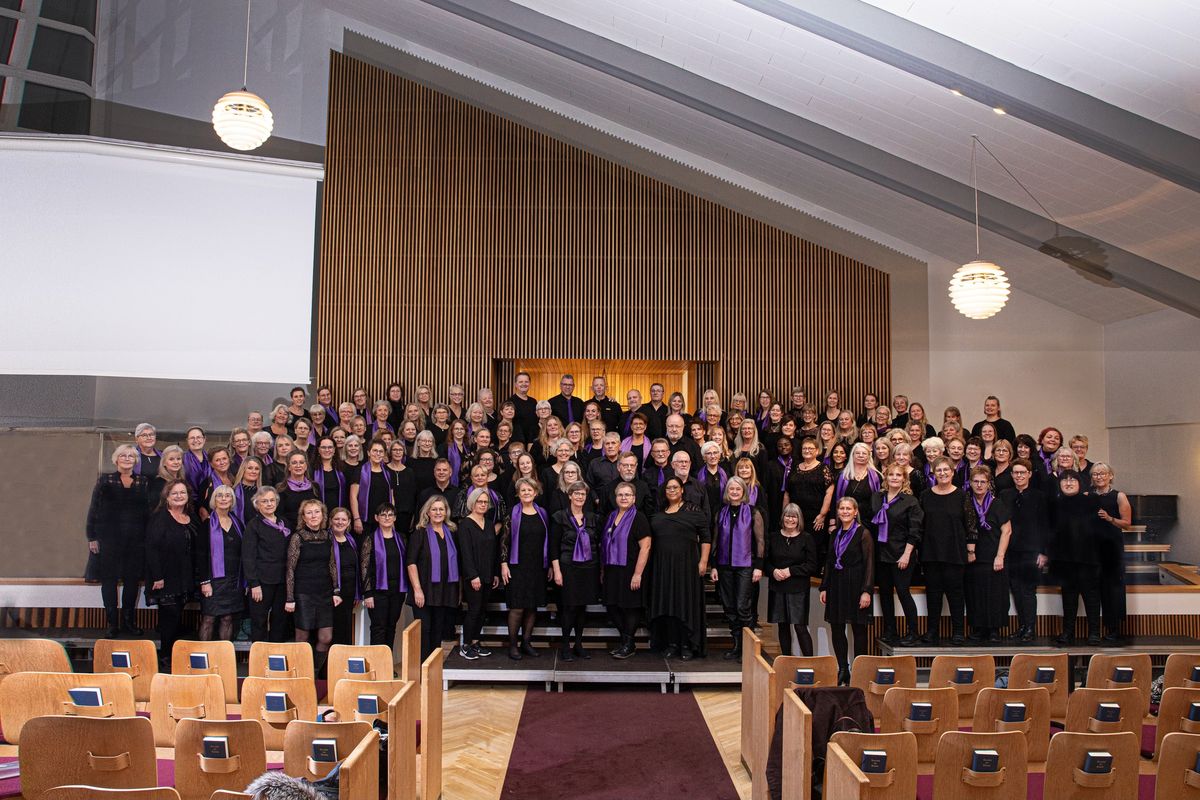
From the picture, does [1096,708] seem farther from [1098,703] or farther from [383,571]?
[383,571]

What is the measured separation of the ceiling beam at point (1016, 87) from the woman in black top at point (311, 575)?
14.4 feet

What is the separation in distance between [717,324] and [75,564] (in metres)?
6.39

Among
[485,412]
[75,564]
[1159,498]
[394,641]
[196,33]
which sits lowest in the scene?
[394,641]

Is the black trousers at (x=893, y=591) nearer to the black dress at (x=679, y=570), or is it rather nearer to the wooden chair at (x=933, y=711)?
the black dress at (x=679, y=570)

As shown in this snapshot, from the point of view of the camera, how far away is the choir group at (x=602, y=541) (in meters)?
6.05

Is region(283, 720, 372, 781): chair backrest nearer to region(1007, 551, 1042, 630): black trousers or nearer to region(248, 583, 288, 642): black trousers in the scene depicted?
region(248, 583, 288, 642): black trousers

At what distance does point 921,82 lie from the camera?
20.4ft

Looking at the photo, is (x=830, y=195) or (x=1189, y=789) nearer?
(x=1189, y=789)

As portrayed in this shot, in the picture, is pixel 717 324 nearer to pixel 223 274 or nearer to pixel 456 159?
pixel 456 159

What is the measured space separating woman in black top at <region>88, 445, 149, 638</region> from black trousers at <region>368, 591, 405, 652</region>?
1605 millimetres

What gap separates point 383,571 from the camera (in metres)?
6.24

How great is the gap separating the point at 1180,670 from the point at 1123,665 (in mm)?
288

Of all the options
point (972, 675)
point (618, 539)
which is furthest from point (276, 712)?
point (972, 675)

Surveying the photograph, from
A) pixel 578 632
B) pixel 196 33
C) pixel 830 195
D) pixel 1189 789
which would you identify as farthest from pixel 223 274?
pixel 1189 789
